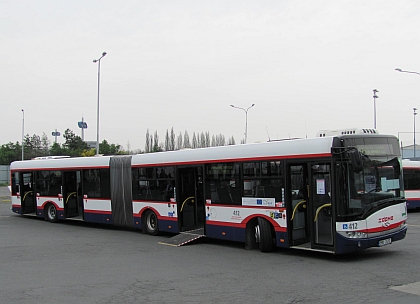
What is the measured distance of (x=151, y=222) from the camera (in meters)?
17.2

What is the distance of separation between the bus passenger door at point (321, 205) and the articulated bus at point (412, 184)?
49.0 ft

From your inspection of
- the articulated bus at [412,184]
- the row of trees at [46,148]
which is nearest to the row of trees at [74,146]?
the row of trees at [46,148]

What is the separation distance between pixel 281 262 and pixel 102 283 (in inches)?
162

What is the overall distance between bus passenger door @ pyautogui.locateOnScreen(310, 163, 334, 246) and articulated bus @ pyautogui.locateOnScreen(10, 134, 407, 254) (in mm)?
22

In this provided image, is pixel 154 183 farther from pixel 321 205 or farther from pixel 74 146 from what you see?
pixel 74 146

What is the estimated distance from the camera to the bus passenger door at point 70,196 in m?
20.8

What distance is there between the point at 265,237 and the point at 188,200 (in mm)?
3839

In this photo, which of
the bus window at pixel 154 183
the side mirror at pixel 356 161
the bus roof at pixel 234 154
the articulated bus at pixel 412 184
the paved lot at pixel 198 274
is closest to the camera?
the paved lot at pixel 198 274

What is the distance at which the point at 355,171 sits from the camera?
10766 millimetres

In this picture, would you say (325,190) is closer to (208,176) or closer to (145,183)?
(208,176)

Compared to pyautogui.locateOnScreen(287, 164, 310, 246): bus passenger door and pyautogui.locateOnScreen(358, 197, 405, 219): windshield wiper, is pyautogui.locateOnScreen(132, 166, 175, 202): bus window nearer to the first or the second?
pyautogui.locateOnScreen(287, 164, 310, 246): bus passenger door

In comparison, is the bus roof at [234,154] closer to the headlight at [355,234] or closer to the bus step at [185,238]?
the headlight at [355,234]

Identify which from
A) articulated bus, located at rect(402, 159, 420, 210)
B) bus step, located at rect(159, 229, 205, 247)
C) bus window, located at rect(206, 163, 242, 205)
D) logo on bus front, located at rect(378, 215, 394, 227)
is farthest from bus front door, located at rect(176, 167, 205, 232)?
articulated bus, located at rect(402, 159, 420, 210)

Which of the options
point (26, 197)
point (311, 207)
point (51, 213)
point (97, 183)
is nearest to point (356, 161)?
point (311, 207)
